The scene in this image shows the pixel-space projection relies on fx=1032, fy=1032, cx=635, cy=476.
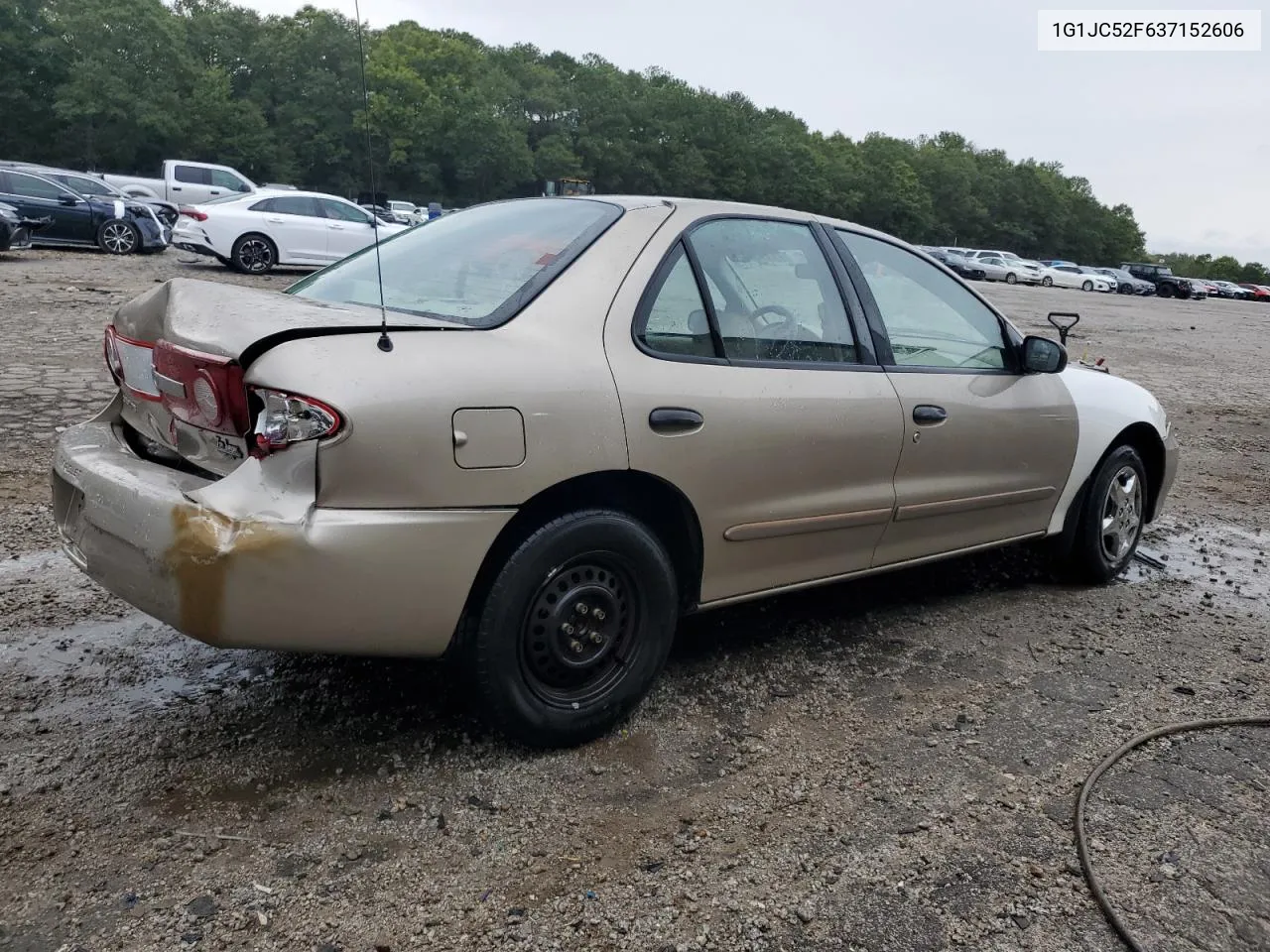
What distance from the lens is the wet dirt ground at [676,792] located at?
223cm

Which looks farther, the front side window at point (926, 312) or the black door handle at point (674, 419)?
the front side window at point (926, 312)

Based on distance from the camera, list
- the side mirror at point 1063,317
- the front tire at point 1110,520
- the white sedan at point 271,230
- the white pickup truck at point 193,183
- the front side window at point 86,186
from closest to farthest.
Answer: the front tire at point 1110,520 → the side mirror at point 1063,317 → the white sedan at point 271,230 → the front side window at point 86,186 → the white pickup truck at point 193,183

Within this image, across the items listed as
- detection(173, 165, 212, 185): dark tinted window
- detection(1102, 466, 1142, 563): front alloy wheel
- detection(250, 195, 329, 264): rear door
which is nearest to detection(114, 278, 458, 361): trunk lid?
detection(1102, 466, 1142, 563): front alloy wheel

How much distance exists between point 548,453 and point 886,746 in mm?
1353

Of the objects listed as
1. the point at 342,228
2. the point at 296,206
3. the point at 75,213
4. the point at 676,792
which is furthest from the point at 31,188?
the point at 676,792

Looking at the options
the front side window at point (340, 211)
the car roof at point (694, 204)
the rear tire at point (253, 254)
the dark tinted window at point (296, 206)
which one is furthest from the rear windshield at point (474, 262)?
the front side window at point (340, 211)

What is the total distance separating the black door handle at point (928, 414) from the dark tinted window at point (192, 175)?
2877 cm

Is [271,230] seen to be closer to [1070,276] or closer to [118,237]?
[118,237]

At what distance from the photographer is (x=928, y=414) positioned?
3.66m

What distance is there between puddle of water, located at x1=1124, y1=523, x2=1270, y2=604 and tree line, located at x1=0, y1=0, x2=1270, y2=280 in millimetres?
28078

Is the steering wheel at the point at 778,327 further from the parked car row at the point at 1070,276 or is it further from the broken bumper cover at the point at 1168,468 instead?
the parked car row at the point at 1070,276

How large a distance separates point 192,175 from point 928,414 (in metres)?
29.0

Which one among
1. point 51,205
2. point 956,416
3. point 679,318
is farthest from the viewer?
point 51,205

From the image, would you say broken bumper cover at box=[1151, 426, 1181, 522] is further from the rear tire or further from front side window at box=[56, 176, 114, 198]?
front side window at box=[56, 176, 114, 198]
